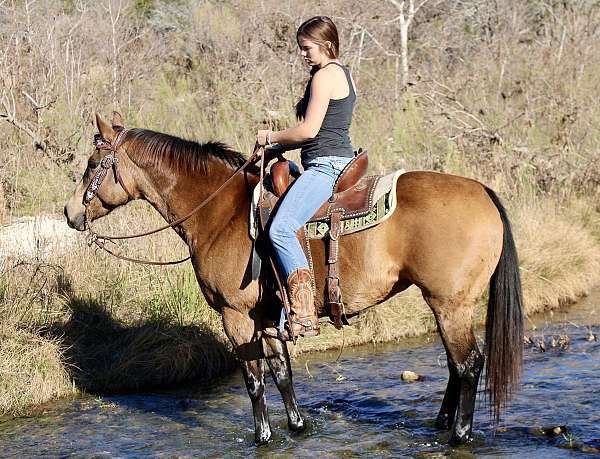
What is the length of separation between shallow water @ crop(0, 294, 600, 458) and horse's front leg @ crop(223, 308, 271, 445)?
0.17 metres

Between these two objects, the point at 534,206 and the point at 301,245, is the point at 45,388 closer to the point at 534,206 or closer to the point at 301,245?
the point at 301,245

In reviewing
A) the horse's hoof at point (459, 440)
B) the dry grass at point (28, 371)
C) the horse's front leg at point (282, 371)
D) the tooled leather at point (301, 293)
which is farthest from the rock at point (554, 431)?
the dry grass at point (28, 371)

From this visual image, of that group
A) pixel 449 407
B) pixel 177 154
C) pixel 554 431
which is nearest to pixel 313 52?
pixel 177 154

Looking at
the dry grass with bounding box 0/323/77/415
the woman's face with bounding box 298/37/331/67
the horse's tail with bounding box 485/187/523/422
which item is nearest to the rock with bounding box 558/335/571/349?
the horse's tail with bounding box 485/187/523/422

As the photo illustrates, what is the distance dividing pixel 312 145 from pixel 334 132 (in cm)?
18

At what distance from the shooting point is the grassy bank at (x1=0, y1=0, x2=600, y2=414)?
790 cm

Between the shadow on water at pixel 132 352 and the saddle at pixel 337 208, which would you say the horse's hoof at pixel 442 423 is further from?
the shadow on water at pixel 132 352

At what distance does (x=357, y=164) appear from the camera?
18.0 ft

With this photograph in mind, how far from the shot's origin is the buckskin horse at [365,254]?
5.32 meters

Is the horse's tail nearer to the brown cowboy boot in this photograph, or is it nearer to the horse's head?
the brown cowboy boot

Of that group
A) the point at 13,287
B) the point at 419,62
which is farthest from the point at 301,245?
the point at 419,62

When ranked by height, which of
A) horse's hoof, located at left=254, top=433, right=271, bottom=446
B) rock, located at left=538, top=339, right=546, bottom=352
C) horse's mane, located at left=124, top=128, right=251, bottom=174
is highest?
horse's mane, located at left=124, top=128, right=251, bottom=174

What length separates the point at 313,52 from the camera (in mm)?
5273

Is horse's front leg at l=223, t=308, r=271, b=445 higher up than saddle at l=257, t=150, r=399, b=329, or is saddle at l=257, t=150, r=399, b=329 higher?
saddle at l=257, t=150, r=399, b=329
